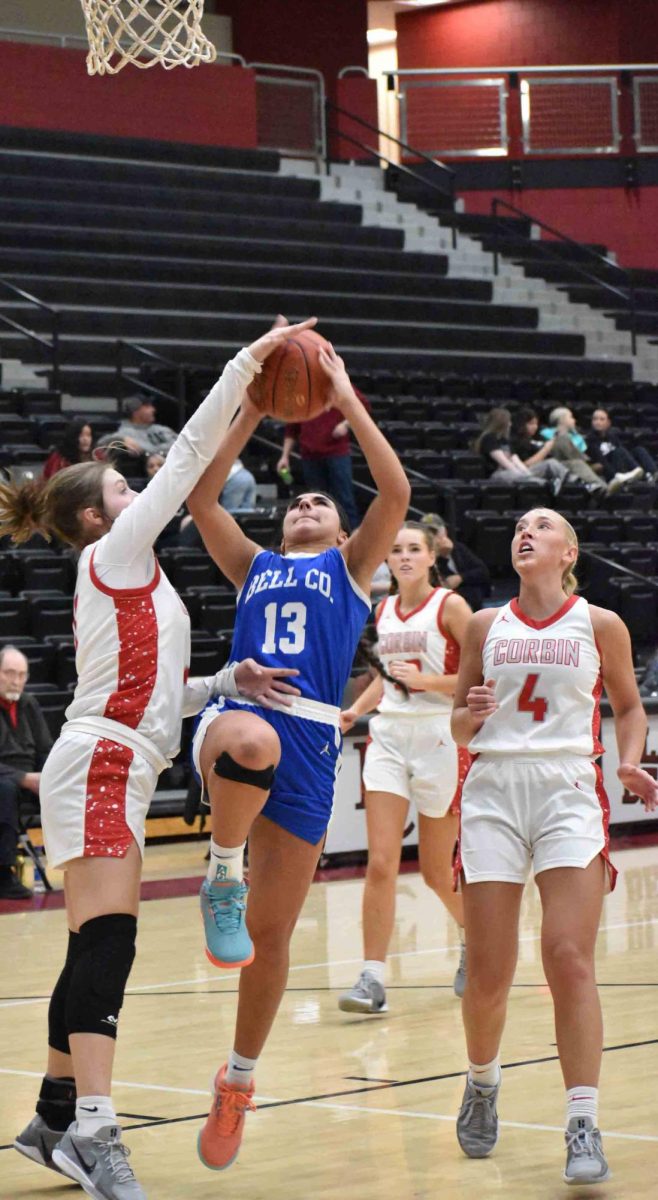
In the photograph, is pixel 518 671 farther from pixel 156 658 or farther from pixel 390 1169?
pixel 390 1169

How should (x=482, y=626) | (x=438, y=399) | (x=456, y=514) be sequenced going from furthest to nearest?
(x=438, y=399), (x=456, y=514), (x=482, y=626)

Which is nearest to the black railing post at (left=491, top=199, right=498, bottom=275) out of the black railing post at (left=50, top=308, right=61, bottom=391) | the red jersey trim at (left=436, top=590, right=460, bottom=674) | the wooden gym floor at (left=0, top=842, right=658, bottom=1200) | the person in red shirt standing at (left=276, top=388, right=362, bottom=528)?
the black railing post at (left=50, top=308, right=61, bottom=391)

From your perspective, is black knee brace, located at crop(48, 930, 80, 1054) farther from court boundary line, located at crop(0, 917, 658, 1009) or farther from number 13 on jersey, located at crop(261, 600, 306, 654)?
court boundary line, located at crop(0, 917, 658, 1009)

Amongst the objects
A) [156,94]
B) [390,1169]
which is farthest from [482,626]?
[156,94]

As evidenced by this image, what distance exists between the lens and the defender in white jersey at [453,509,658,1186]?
4.06 metres

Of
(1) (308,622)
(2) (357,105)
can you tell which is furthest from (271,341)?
(2) (357,105)

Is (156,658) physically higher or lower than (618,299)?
lower

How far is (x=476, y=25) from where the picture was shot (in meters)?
24.3

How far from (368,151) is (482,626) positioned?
17148 millimetres

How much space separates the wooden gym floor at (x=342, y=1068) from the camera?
407cm

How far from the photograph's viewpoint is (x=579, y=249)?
70.4 ft

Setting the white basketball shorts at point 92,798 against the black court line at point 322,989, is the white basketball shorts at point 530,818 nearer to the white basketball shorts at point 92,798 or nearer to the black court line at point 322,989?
the white basketball shorts at point 92,798

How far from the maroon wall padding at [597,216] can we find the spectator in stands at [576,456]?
6901 millimetres

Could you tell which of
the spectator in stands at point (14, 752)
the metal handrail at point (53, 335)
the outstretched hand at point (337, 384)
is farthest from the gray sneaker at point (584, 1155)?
the metal handrail at point (53, 335)
